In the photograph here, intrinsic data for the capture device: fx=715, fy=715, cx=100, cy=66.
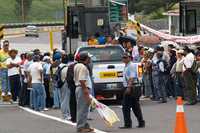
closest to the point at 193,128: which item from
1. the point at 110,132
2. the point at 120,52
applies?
the point at 110,132

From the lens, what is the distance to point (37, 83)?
21.4m

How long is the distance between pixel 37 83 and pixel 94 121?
12.2 ft

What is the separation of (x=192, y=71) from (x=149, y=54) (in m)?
2.45

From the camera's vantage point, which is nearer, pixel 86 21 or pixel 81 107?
pixel 81 107

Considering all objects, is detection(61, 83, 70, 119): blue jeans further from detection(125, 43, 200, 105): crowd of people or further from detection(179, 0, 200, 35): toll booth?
detection(179, 0, 200, 35): toll booth

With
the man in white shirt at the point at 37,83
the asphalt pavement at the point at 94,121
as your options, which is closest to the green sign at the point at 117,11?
the asphalt pavement at the point at 94,121

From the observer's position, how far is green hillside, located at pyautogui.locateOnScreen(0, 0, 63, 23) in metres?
117

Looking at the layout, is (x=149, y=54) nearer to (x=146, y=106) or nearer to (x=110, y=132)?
(x=146, y=106)

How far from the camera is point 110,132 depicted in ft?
51.3

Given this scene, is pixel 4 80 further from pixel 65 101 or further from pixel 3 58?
pixel 65 101

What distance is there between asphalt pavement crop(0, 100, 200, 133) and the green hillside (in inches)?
3567

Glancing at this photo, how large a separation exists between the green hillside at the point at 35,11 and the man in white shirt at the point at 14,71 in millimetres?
87171

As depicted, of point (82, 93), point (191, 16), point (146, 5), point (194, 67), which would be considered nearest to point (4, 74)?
point (194, 67)

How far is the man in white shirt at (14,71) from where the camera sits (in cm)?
2436
